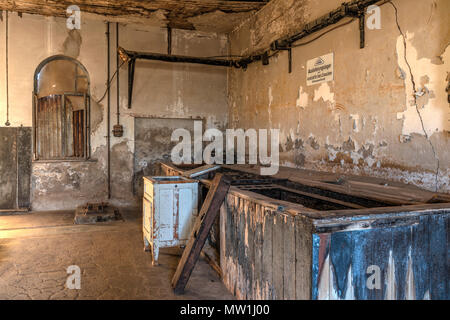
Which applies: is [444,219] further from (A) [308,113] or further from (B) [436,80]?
(A) [308,113]

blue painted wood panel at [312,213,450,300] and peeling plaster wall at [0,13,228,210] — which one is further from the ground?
peeling plaster wall at [0,13,228,210]

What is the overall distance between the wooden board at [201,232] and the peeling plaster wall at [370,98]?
62.5 inches

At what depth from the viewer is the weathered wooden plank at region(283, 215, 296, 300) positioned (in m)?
1.73

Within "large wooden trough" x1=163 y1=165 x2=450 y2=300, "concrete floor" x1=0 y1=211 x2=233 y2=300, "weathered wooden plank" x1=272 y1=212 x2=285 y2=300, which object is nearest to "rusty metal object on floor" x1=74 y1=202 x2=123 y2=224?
"concrete floor" x1=0 y1=211 x2=233 y2=300

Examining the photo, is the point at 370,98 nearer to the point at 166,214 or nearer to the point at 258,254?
the point at 258,254

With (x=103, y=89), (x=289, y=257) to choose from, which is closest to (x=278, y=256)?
(x=289, y=257)

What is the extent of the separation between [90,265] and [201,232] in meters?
1.39

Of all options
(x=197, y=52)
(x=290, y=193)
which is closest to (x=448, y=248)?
(x=290, y=193)

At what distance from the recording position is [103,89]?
20.2 feet

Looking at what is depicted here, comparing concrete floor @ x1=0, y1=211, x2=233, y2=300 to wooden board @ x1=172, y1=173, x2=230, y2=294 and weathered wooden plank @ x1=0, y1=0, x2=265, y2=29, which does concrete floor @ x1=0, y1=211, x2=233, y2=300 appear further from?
weathered wooden plank @ x1=0, y1=0, x2=265, y2=29

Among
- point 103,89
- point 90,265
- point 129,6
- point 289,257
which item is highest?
point 129,6

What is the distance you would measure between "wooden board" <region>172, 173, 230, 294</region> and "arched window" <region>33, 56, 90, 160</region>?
13.7ft

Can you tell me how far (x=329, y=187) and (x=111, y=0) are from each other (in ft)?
15.0

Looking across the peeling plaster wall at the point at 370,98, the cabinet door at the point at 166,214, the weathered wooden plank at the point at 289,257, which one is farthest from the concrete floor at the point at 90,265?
the peeling plaster wall at the point at 370,98
